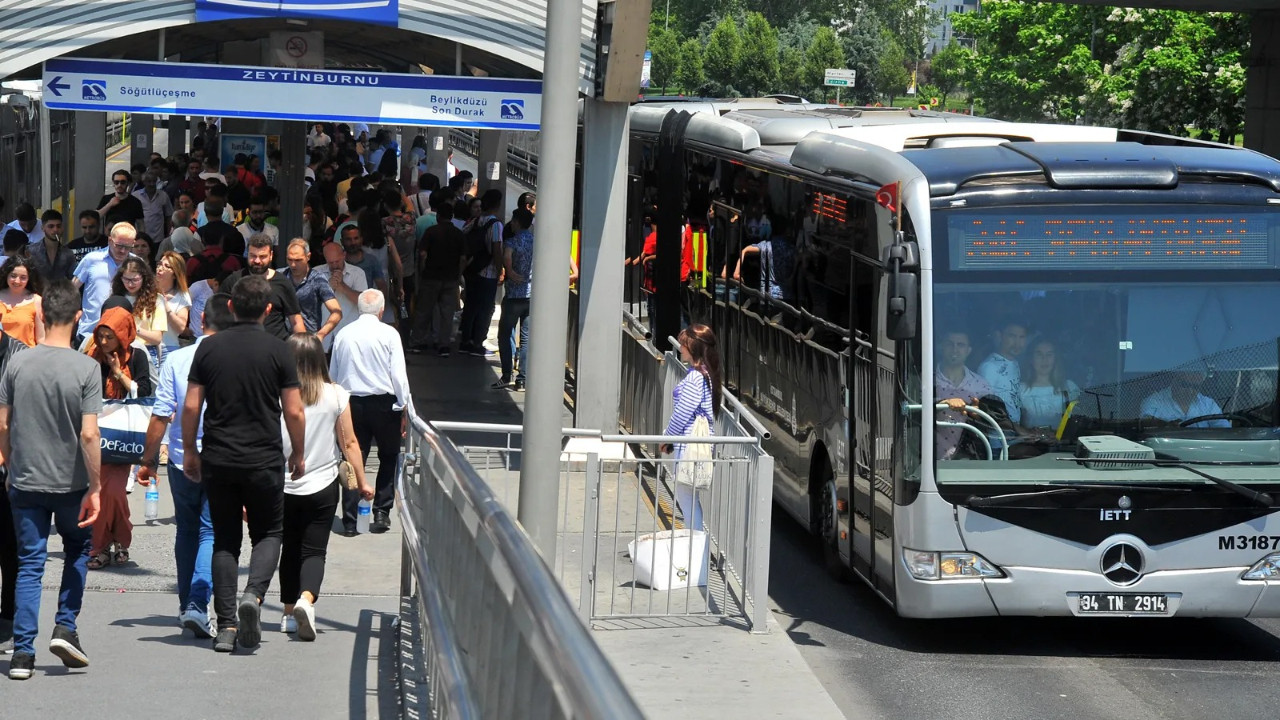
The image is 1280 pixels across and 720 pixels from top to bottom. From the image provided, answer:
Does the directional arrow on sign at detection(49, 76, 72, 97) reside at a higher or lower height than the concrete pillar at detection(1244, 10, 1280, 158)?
lower

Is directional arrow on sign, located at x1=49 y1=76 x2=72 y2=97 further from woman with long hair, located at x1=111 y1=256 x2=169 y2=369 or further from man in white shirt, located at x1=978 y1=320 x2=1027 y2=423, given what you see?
man in white shirt, located at x1=978 y1=320 x2=1027 y2=423

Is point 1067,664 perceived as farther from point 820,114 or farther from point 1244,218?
point 820,114

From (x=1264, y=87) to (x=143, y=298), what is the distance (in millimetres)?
24104

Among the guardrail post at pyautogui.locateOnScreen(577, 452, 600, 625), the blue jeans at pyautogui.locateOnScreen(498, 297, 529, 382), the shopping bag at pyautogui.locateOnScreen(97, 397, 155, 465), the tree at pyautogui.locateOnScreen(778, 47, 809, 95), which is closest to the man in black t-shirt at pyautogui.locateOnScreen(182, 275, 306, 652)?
the shopping bag at pyautogui.locateOnScreen(97, 397, 155, 465)

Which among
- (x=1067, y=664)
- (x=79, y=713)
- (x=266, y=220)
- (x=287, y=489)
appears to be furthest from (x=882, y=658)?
(x=266, y=220)

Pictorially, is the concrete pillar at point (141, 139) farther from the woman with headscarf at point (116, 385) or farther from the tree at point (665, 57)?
the tree at point (665, 57)

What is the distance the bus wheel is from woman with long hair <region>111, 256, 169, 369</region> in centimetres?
436

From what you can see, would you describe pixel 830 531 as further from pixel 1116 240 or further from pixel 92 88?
pixel 92 88

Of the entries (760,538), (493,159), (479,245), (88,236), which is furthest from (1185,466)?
(493,159)

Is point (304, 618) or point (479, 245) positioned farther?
point (479, 245)

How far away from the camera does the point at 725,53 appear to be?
122250 mm

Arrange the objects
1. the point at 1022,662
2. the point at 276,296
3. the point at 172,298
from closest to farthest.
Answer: the point at 1022,662, the point at 276,296, the point at 172,298

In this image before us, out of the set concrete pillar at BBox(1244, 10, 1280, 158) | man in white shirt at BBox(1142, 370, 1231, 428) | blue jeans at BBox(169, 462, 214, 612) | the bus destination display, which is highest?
concrete pillar at BBox(1244, 10, 1280, 158)

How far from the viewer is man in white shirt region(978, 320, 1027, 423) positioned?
360 inches
